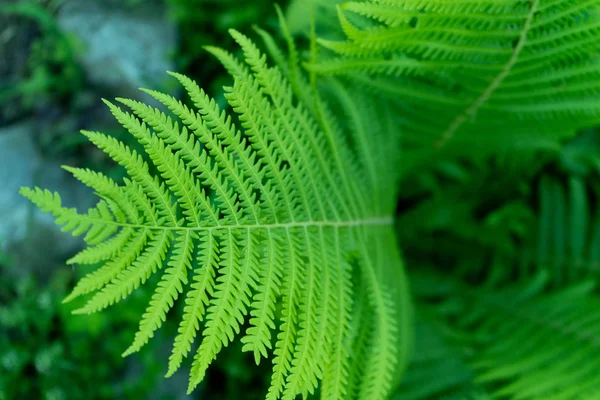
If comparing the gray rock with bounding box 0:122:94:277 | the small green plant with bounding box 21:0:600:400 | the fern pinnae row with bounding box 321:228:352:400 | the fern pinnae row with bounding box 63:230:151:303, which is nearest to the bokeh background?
the gray rock with bounding box 0:122:94:277

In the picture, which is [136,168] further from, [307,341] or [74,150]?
[74,150]

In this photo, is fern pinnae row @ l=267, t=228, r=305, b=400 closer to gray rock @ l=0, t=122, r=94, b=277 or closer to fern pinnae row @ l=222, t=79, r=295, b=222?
fern pinnae row @ l=222, t=79, r=295, b=222

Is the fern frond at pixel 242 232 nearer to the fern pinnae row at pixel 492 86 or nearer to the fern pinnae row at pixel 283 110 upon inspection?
the fern pinnae row at pixel 283 110

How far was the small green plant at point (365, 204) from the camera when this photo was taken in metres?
0.71

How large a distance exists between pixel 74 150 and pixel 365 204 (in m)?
1.08

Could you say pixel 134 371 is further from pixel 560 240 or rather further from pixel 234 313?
pixel 560 240

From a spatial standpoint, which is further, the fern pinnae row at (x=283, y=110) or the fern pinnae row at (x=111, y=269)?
the fern pinnae row at (x=283, y=110)

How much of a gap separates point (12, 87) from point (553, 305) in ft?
5.70

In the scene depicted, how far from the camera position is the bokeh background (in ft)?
4.94

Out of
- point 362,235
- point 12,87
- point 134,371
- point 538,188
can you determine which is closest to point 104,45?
point 12,87

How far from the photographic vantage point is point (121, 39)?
181 centimetres

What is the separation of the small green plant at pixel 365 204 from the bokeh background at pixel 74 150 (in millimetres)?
290

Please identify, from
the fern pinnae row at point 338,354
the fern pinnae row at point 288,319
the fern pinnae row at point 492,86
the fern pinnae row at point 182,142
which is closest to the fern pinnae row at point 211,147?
the fern pinnae row at point 182,142

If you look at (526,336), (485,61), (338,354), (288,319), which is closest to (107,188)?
(288,319)
